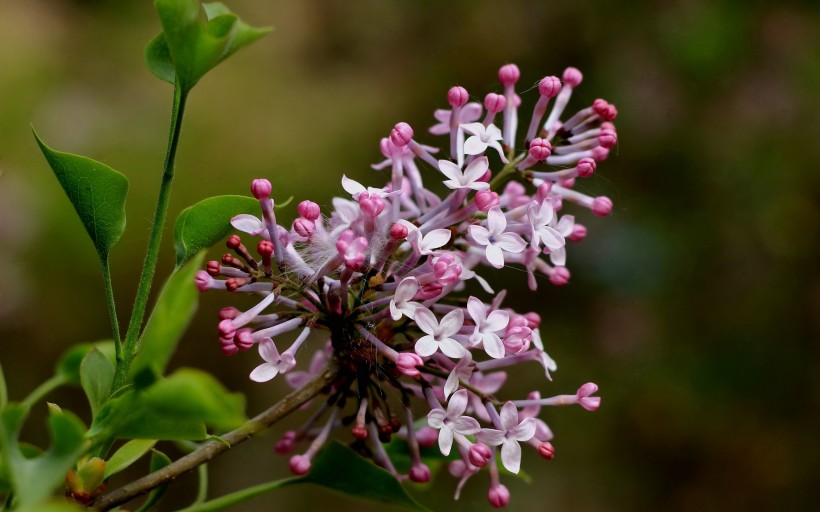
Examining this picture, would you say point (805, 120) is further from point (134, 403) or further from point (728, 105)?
point (134, 403)

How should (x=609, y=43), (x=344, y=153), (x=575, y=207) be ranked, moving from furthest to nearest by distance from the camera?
1. (x=344, y=153)
2. (x=609, y=43)
3. (x=575, y=207)

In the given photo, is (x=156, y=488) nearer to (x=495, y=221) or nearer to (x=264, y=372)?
(x=264, y=372)

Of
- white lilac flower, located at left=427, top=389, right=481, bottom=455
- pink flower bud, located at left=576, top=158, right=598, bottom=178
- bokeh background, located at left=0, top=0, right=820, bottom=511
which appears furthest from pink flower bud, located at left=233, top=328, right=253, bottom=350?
bokeh background, located at left=0, top=0, right=820, bottom=511

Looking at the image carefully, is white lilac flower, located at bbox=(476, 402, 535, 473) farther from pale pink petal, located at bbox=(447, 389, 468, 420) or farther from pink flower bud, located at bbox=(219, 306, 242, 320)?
pink flower bud, located at bbox=(219, 306, 242, 320)

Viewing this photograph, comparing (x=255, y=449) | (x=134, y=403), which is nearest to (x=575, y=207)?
(x=255, y=449)

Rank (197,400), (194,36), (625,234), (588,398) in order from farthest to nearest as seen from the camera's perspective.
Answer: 1. (625,234)
2. (588,398)
3. (194,36)
4. (197,400)

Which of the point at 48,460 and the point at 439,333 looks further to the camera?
the point at 439,333

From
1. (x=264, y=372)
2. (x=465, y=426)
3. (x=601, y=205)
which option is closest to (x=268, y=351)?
(x=264, y=372)
